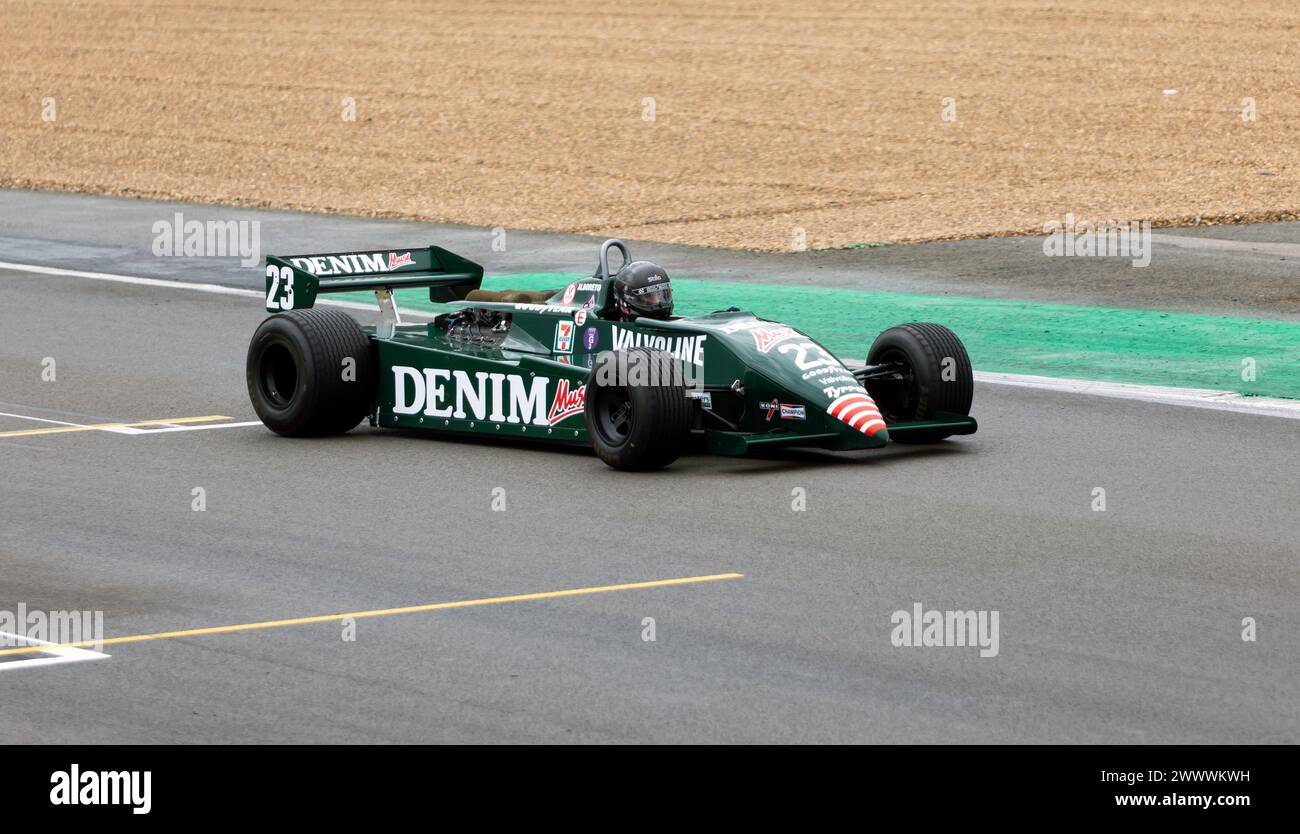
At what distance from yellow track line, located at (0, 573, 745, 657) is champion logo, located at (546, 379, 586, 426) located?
271 cm

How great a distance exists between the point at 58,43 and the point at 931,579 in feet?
125

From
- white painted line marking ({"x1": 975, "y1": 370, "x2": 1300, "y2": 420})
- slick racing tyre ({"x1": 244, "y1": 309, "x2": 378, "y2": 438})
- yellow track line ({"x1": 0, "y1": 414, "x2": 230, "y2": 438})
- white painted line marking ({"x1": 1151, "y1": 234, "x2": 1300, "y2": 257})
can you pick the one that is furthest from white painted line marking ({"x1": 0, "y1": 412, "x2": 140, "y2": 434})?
white painted line marking ({"x1": 1151, "y1": 234, "x2": 1300, "y2": 257})

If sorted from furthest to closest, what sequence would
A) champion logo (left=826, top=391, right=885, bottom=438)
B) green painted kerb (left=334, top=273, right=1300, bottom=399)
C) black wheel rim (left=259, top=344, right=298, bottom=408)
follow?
green painted kerb (left=334, top=273, right=1300, bottom=399), black wheel rim (left=259, top=344, right=298, bottom=408), champion logo (left=826, top=391, right=885, bottom=438)

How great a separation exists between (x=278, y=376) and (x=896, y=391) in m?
3.83

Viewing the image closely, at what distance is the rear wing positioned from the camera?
13367 mm

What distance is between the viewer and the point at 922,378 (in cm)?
1228

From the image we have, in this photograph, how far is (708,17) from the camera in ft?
144

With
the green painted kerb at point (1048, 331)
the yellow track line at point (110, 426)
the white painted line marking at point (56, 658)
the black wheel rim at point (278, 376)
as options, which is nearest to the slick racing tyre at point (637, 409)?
the black wheel rim at point (278, 376)

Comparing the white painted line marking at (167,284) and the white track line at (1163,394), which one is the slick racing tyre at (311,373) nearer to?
the white track line at (1163,394)

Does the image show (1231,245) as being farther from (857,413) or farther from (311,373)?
(311,373)

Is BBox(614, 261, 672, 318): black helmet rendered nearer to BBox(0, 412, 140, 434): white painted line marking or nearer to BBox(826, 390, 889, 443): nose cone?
BBox(826, 390, 889, 443): nose cone

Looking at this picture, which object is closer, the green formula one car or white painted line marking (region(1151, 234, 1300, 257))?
the green formula one car
